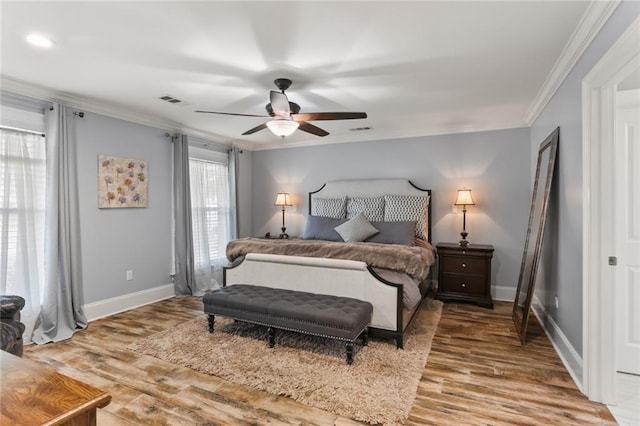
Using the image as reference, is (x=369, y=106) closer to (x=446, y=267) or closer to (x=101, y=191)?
(x=446, y=267)

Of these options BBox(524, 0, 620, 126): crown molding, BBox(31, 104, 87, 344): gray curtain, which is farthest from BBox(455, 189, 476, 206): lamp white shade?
BBox(31, 104, 87, 344): gray curtain

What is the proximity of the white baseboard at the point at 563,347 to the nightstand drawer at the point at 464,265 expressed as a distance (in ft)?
2.51

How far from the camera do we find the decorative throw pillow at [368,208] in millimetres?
4992

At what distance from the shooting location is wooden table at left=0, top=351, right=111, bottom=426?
0.92m

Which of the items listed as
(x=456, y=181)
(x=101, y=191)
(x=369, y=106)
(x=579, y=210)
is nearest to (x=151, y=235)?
(x=101, y=191)

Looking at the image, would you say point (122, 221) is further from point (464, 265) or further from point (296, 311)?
point (464, 265)

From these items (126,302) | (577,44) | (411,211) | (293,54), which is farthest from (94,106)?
(577,44)

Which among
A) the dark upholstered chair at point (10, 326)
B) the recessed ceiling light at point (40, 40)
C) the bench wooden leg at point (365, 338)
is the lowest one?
the bench wooden leg at point (365, 338)

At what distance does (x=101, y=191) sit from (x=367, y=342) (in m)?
3.51

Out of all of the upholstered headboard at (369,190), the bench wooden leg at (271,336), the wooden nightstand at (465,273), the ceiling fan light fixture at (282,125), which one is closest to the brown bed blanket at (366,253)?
the bench wooden leg at (271,336)

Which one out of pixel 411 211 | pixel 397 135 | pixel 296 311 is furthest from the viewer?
pixel 397 135

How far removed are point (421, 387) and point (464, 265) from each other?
7.84ft

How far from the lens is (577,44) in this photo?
2371 mm

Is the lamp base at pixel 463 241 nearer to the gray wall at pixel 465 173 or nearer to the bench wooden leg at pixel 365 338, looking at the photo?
the gray wall at pixel 465 173
